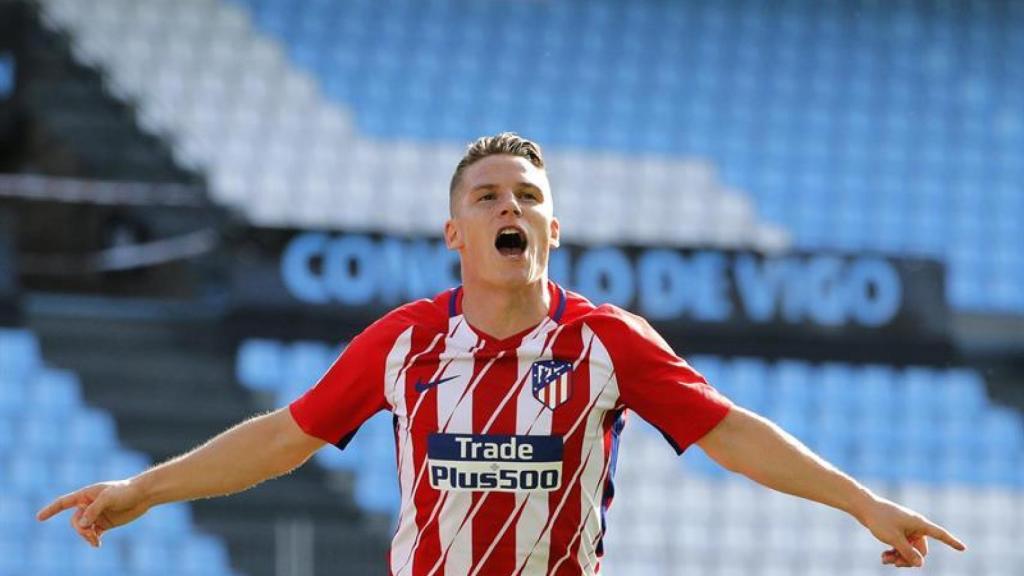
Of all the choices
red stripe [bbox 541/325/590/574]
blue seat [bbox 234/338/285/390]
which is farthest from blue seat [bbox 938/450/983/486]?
red stripe [bbox 541/325/590/574]

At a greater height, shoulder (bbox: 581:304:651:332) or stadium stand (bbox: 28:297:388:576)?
stadium stand (bbox: 28:297:388:576)

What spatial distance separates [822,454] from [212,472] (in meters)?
7.95

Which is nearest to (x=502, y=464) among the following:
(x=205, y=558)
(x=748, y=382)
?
(x=205, y=558)

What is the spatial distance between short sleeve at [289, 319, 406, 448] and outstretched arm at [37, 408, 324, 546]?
0.04m

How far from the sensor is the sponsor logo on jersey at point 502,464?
3344mm

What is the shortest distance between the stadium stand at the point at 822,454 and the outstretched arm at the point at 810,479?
5.88m

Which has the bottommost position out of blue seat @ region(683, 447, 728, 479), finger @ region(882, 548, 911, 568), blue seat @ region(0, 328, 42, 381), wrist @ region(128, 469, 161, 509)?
finger @ region(882, 548, 911, 568)

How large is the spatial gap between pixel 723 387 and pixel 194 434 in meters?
3.32

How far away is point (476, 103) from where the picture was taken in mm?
12328

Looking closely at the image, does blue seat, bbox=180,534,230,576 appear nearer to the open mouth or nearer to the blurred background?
the blurred background

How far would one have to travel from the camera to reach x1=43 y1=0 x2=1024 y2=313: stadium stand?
38.5ft

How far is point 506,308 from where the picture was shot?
3.47 meters

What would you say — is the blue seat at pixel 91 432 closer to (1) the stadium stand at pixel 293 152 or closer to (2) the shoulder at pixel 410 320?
(1) the stadium stand at pixel 293 152

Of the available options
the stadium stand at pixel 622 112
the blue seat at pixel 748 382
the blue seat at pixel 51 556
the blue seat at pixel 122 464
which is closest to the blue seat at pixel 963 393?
the stadium stand at pixel 622 112
